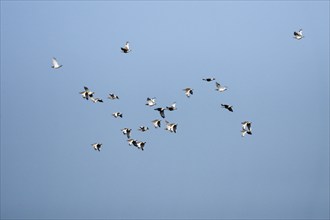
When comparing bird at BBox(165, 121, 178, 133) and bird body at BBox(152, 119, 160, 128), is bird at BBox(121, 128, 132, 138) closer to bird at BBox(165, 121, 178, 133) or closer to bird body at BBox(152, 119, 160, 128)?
bird body at BBox(152, 119, 160, 128)

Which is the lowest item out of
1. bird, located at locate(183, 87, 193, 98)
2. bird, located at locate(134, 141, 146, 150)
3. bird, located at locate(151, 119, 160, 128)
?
bird, located at locate(134, 141, 146, 150)

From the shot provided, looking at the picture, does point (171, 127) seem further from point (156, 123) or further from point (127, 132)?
point (127, 132)

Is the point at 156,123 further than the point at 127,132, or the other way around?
the point at 127,132

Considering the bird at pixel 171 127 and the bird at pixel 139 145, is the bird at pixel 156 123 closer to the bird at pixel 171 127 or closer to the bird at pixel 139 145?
the bird at pixel 171 127

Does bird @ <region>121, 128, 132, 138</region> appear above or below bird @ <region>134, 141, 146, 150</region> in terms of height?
above

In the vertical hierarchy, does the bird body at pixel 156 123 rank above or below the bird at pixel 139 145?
above

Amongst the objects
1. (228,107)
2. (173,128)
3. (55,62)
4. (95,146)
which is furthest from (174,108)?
(55,62)

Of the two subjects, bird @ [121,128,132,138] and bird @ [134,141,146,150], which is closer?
bird @ [134,141,146,150]

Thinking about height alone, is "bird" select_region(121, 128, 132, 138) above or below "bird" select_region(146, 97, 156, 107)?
below

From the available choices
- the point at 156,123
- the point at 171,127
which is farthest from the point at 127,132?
the point at 171,127

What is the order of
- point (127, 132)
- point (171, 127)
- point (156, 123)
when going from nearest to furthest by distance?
point (171, 127) < point (156, 123) < point (127, 132)

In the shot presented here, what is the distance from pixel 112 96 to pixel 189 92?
6.12 m

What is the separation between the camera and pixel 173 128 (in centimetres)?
3878

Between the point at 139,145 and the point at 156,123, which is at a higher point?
the point at 156,123
